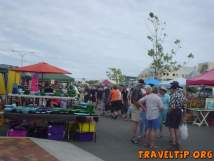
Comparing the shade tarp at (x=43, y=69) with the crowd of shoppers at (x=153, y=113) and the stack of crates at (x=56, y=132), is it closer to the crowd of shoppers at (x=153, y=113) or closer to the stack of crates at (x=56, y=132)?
the stack of crates at (x=56, y=132)

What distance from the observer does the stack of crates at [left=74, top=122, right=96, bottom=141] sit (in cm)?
1152

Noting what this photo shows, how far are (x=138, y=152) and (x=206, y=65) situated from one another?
→ 2464 inches

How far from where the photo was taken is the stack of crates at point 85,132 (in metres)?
11.5

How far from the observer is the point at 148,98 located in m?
10.5

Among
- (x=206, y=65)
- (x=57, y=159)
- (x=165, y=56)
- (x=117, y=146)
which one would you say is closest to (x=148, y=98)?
(x=117, y=146)

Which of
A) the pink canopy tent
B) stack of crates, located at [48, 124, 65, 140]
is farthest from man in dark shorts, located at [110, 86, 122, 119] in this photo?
stack of crates, located at [48, 124, 65, 140]

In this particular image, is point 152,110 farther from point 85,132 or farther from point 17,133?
point 17,133

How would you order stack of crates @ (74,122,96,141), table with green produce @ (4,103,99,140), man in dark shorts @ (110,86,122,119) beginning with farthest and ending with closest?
man in dark shorts @ (110,86,122,119), stack of crates @ (74,122,96,141), table with green produce @ (4,103,99,140)

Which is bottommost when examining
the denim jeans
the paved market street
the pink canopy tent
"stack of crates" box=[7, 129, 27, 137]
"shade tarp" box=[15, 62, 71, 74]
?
the paved market street

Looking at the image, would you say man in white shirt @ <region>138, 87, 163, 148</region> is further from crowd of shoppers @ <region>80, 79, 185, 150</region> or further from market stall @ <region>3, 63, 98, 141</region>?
market stall @ <region>3, 63, 98, 141</region>

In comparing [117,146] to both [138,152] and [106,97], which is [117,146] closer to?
[138,152]

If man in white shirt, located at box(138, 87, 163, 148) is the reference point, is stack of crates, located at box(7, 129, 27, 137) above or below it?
below

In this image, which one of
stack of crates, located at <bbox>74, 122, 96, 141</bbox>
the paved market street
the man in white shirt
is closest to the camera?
the paved market street

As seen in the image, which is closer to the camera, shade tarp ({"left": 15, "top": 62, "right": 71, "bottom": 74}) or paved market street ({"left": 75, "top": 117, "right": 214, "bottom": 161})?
paved market street ({"left": 75, "top": 117, "right": 214, "bottom": 161})
